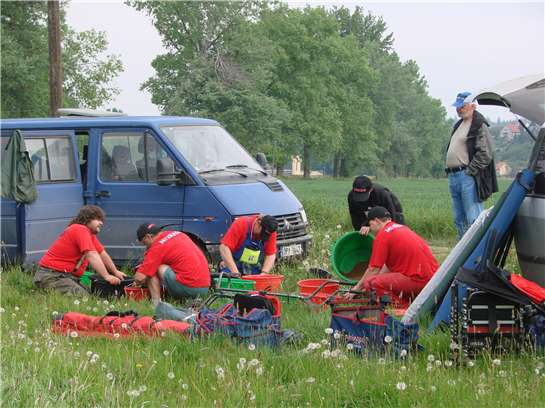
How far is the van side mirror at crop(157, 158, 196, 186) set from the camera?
1097cm

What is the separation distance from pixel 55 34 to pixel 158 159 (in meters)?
9.89

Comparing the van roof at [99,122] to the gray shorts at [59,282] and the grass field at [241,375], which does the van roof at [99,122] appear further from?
the grass field at [241,375]

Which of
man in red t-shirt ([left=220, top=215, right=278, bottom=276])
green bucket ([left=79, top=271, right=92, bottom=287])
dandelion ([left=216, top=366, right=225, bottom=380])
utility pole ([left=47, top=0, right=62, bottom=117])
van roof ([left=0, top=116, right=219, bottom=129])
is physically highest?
utility pole ([left=47, top=0, right=62, bottom=117])

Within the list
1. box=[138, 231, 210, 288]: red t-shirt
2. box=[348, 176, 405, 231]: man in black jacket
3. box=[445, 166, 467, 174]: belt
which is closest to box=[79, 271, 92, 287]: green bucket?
box=[138, 231, 210, 288]: red t-shirt

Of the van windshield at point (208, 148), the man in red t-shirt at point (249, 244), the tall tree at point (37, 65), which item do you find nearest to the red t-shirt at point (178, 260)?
the man in red t-shirt at point (249, 244)

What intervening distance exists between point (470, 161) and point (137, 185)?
14.1 feet

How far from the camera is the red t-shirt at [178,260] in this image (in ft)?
30.0

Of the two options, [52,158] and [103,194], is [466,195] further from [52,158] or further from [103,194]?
[52,158]

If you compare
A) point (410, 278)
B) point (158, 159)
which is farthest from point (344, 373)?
point (158, 159)

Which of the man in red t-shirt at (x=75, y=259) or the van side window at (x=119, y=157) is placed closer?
the man in red t-shirt at (x=75, y=259)

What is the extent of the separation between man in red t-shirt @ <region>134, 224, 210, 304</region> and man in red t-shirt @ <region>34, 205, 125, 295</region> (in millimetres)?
611

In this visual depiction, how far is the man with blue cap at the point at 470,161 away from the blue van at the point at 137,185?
2110mm

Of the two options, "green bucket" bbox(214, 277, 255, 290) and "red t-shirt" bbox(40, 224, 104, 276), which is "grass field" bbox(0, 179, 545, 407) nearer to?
"green bucket" bbox(214, 277, 255, 290)

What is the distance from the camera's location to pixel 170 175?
11039 mm
